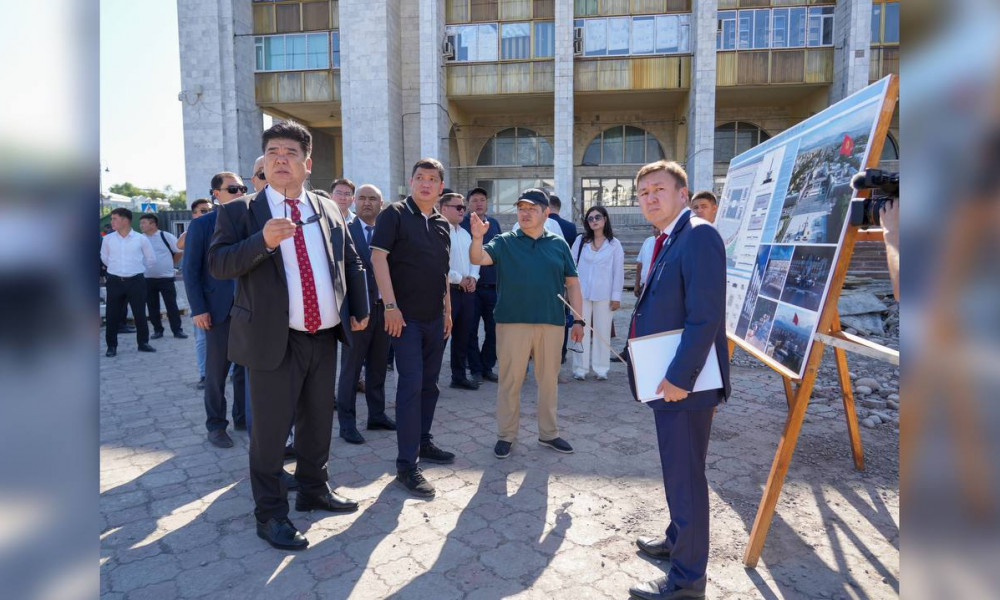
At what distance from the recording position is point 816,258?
10.8 ft

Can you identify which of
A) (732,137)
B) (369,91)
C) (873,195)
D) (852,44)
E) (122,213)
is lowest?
(873,195)

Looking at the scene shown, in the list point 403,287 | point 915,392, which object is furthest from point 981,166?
point 403,287

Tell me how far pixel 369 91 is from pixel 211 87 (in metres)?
5.73

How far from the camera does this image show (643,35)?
21.4 metres

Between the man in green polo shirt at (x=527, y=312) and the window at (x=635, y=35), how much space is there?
1910 centimetres

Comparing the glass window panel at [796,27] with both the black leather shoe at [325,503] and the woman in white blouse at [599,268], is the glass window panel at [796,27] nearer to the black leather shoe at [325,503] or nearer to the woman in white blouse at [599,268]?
the woman in white blouse at [599,268]

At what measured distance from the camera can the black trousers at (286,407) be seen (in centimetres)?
334

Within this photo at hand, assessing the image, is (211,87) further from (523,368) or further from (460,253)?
(523,368)

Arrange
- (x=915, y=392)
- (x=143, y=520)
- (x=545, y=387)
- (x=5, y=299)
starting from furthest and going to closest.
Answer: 1. (x=545, y=387)
2. (x=143, y=520)
3. (x=915, y=392)
4. (x=5, y=299)

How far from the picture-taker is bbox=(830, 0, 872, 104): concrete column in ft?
62.5

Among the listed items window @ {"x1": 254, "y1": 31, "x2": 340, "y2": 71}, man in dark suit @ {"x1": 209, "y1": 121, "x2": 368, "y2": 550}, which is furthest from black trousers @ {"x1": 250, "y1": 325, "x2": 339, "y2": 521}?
window @ {"x1": 254, "y1": 31, "x2": 340, "y2": 71}

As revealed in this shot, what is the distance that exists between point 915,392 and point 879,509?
3.94m

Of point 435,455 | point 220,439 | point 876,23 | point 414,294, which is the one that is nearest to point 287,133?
point 414,294

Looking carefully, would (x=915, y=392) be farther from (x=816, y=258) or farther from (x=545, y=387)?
(x=545, y=387)
